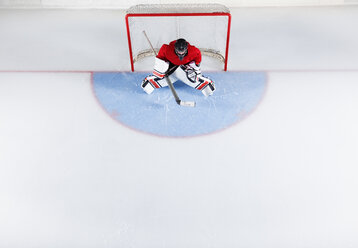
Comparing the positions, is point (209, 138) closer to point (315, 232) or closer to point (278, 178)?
point (278, 178)

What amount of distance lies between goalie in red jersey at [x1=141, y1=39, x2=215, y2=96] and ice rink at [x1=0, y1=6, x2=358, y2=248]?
57 cm

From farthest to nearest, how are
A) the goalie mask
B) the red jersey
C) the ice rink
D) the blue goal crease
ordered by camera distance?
the red jersey → the blue goal crease → the goalie mask → the ice rink

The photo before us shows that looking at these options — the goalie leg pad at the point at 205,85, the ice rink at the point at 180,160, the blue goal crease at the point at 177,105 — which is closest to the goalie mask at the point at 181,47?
the goalie leg pad at the point at 205,85

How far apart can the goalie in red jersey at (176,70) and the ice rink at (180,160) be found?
0.57m

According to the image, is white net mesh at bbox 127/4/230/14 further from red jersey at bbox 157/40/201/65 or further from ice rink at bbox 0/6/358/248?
ice rink at bbox 0/6/358/248

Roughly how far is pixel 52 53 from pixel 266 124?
9.36ft

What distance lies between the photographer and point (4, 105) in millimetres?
4031

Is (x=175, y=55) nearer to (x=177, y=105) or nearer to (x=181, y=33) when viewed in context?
(x=177, y=105)

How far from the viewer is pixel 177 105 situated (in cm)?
400

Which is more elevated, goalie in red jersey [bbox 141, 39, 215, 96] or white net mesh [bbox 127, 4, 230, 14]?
white net mesh [bbox 127, 4, 230, 14]

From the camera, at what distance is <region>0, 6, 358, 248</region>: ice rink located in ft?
9.59

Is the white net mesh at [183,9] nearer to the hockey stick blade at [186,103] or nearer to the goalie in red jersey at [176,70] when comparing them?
the goalie in red jersey at [176,70]

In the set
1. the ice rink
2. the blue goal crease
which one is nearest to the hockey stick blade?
the blue goal crease

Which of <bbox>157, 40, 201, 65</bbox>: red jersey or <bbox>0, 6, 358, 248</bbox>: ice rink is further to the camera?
<bbox>157, 40, 201, 65</bbox>: red jersey
